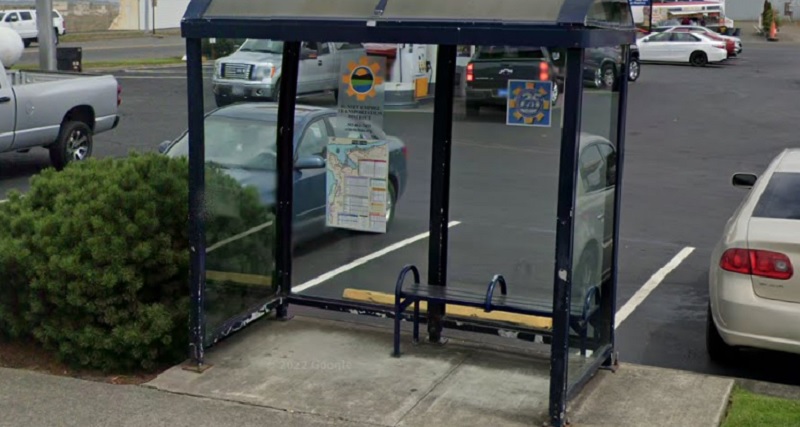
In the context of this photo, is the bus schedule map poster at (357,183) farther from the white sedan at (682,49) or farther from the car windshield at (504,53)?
the white sedan at (682,49)

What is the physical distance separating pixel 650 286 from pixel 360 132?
3650 millimetres

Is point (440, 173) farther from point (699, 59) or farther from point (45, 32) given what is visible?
point (699, 59)

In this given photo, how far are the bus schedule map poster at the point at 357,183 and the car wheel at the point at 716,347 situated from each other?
8.19ft

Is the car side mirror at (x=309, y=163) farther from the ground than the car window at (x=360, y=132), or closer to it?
closer to it

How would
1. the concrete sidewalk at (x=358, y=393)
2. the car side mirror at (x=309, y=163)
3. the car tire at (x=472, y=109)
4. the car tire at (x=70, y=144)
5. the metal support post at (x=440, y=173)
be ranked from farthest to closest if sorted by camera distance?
1. the car tire at (x=70, y=144)
2. the car side mirror at (x=309, y=163)
3. the car tire at (x=472, y=109)
4. the metal support post at (x=440, y=173)
5. the concrete sidewalk at (x=358, y=393)

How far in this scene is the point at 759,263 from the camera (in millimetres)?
6754

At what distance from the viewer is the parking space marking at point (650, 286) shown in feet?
29.2

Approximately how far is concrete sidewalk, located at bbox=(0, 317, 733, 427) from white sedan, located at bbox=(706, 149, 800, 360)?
404 millimetres

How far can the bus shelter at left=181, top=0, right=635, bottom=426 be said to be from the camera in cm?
593

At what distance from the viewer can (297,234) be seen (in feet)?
26.5

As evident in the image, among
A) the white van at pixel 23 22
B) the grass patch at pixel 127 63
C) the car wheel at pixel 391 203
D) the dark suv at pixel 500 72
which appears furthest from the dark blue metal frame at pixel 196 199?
the white van at pixel 23 22

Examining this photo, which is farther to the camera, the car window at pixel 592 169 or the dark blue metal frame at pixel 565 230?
the car window at pixel 592 169

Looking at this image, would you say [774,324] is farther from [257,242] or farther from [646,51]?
[646,51]

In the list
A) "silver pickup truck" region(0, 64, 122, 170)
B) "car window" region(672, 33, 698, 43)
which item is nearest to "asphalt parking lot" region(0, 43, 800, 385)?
"silver pickup truck" region(0, 64, 122, 170)
